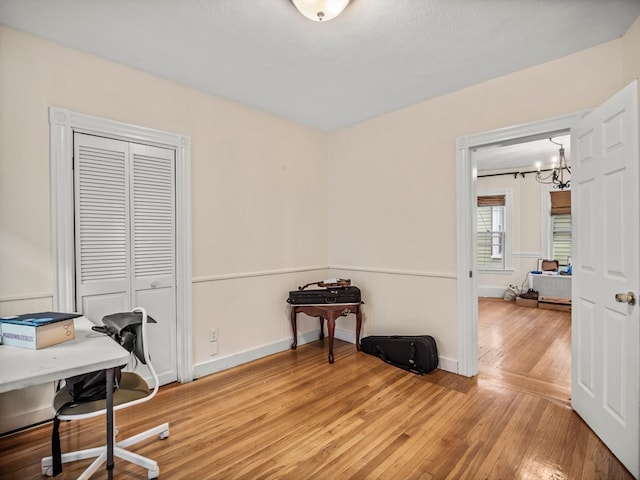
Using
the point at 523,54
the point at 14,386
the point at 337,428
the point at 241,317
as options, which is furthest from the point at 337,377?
the point at 523,54

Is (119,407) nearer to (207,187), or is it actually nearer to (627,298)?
(207,187)

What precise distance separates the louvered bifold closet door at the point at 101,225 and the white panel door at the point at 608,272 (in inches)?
129

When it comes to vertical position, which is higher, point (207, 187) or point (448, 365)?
point (207, 187)

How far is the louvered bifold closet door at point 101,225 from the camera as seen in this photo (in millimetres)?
2379

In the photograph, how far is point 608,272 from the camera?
2.00 meters

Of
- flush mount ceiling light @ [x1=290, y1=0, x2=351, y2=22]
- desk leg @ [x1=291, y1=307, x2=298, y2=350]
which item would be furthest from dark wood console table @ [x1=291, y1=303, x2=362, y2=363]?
flush mount ceiling light @ [x1=290, y1=0, x2=351, y2=22]

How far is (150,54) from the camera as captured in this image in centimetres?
240

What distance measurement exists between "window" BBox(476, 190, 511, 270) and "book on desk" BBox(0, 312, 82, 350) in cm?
668

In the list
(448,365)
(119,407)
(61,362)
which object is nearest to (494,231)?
(448,365)

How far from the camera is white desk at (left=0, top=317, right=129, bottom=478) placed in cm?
126

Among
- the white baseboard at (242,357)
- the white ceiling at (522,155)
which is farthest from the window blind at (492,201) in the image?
the white baseboard at (242,357)

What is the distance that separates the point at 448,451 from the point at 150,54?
3286mm

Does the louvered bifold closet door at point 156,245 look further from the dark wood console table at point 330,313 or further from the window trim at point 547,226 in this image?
the window trim at point 547,226

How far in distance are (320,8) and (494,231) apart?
632 cm
